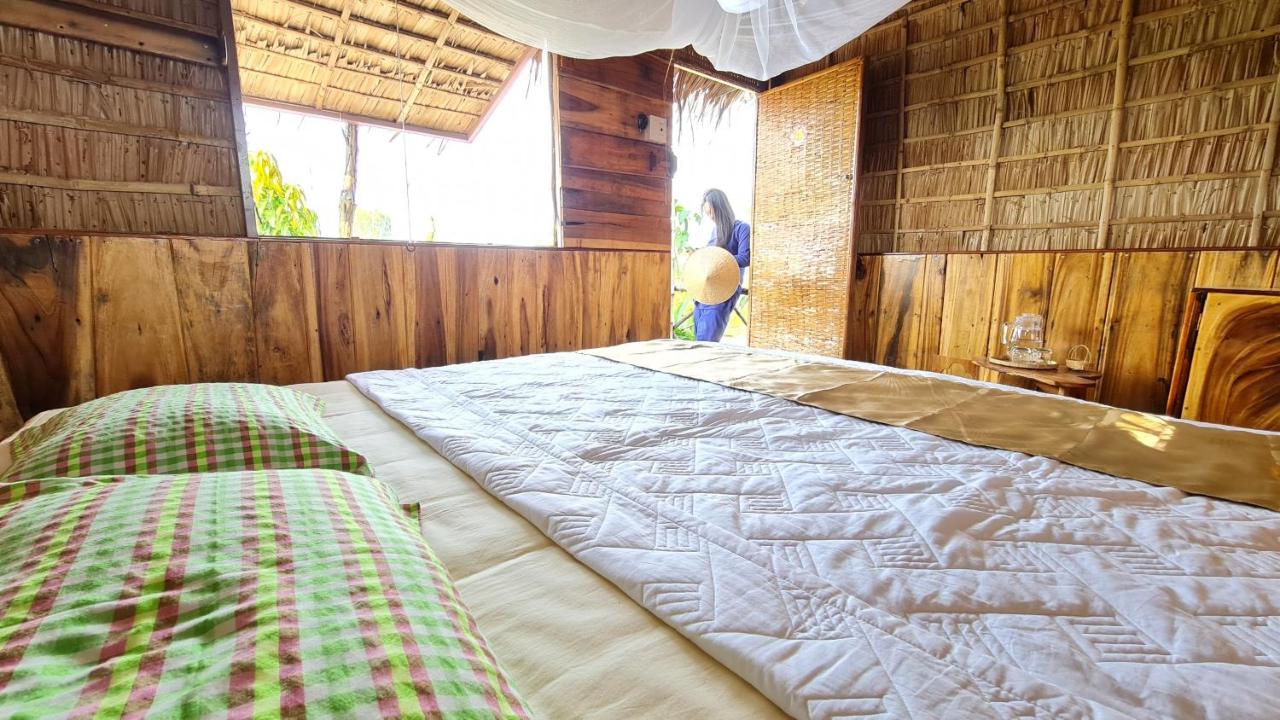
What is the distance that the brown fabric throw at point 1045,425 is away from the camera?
0.89m

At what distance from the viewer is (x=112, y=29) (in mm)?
1765

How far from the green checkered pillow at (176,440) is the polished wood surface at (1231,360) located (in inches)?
115

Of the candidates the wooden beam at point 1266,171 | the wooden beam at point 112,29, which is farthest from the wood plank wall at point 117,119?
the wooden beam at point 1266,171

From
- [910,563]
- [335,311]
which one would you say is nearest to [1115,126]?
[910,563]

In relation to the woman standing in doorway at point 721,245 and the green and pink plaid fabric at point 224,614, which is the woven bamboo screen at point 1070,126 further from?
the green and pink plaid fabric at point 224,614

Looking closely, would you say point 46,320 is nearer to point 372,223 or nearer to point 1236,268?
point 372,223

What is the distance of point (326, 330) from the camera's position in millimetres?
2209

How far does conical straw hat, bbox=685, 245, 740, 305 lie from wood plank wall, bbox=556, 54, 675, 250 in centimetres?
47

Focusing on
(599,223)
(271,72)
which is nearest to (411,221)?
(599,223)

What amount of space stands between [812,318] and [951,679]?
11.5 feet

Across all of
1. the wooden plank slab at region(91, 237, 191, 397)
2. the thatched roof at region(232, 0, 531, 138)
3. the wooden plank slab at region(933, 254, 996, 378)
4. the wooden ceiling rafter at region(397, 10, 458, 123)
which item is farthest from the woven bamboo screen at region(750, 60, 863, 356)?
the wooden plank slab at region(91, 237, 191, 397)

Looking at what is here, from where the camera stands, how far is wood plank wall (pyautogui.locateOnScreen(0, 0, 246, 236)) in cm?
166

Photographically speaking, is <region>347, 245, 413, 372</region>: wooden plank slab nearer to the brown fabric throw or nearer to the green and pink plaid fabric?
the brown fabric throw

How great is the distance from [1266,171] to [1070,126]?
0.83 metres
